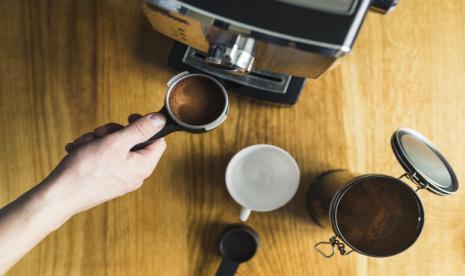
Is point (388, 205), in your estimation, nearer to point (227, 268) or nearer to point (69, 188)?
point (227, 268)

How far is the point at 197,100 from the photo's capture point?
0.66 meters

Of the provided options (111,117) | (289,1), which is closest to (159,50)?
(111,117)

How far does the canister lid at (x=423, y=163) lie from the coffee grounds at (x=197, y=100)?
0.27m

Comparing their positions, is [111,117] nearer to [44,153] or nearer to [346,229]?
[44,153]

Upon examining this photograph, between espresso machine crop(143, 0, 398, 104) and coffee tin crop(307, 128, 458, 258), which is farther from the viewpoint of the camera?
coffee tin crop(307, 128, 458, 258)

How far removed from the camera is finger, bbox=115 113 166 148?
60cm

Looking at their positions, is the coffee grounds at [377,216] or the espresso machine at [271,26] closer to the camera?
the espresso machine at [271,26]

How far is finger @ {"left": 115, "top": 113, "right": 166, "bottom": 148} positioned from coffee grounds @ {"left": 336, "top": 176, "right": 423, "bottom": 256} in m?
0.30

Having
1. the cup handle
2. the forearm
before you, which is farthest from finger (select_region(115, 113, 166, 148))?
the cup handle

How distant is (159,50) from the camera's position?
77 centimetres

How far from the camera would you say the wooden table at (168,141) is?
0.76m

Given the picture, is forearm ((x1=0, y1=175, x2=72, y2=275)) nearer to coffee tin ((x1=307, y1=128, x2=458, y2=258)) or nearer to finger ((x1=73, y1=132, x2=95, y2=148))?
finger ((x1=73, y1=132, x2=95, y2=148))

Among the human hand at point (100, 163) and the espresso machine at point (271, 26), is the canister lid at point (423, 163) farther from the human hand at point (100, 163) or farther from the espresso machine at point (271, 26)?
the human hand at point (100, 163)

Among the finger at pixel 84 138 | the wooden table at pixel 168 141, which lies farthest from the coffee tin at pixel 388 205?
the finger at pixel 84 138
